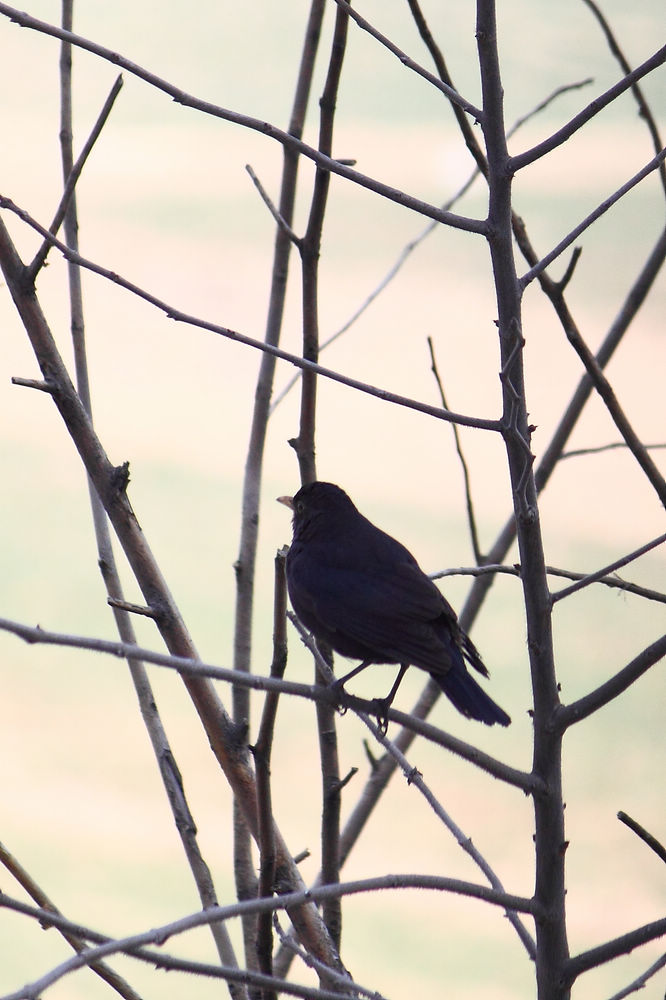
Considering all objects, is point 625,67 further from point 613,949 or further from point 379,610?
point 613,949

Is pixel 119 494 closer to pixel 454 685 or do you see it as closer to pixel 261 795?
pixel 261 795

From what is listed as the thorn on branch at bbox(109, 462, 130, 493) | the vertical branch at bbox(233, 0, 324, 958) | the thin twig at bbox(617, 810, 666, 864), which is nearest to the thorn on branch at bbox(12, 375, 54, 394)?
the thorn on branch at bbox(109, 462, 130, 493)

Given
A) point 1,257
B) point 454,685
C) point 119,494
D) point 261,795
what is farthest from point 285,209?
point 261,795

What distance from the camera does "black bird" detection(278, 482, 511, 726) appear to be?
7.43ft

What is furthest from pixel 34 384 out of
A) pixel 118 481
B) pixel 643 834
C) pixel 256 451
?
pixel 643 834

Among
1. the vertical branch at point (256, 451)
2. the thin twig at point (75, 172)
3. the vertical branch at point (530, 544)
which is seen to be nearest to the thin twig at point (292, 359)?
the vertical branch at point (530, 544)

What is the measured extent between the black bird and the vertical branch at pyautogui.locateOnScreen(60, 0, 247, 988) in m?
0.41

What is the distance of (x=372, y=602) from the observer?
2.42m

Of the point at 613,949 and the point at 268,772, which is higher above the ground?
the point at 268,772

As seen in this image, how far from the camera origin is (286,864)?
2.04 m

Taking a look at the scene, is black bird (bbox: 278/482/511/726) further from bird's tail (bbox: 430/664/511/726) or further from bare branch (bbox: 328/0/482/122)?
bare branch (bbox: 328/0/482/122)

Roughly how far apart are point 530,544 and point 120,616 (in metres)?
1.04

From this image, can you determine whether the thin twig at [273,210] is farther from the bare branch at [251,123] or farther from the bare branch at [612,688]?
the bare branch at [612,688]

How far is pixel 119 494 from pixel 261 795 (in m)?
0.59
